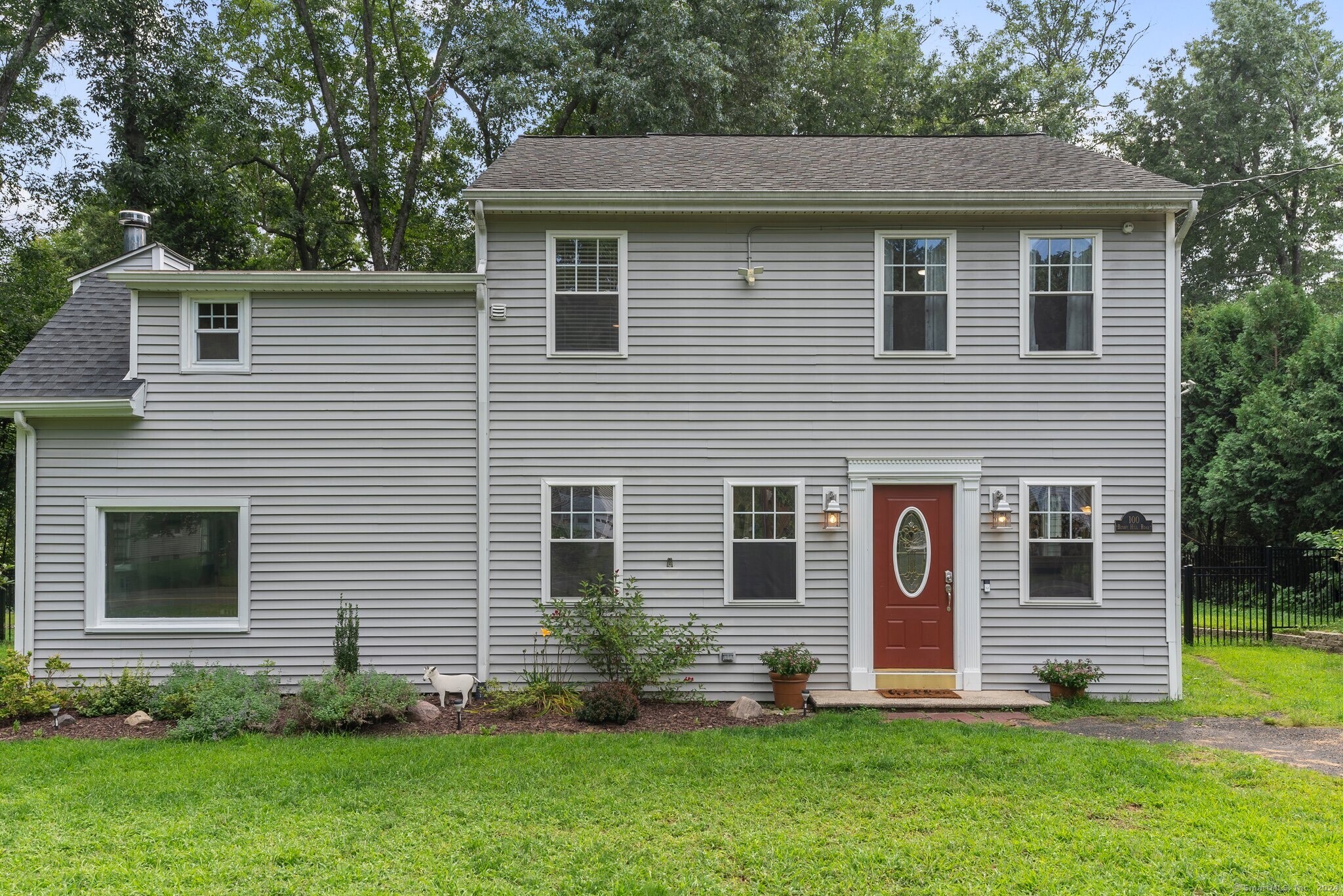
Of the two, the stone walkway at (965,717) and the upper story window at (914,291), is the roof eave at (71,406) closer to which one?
the upper story window at (914,291)

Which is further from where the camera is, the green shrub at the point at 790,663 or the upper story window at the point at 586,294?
the upper story window at the point at 586,294

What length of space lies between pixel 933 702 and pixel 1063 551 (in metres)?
2.15

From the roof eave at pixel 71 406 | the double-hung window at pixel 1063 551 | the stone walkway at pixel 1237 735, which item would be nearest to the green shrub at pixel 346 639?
the roof eave at pixel 71 406

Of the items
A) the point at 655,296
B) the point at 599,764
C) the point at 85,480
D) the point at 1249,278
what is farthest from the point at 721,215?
the point at 1249,278

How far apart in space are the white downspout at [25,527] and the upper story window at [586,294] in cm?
535

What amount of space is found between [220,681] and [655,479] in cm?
452

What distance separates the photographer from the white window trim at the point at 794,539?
8164mm

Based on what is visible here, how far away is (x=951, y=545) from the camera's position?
324 inches

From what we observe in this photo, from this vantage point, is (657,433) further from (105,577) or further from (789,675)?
(105,577)

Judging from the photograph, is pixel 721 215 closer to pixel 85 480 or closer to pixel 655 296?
pixel 655 296

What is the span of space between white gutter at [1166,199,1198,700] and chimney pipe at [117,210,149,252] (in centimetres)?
1204

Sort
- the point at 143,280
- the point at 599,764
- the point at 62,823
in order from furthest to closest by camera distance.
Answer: the point at 143,280
the point at 599,764
the point at 62,823

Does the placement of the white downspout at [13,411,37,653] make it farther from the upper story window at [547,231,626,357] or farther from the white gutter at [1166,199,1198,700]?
the white gutter at [1166,199,1198,700]

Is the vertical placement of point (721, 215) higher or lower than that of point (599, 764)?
higher
